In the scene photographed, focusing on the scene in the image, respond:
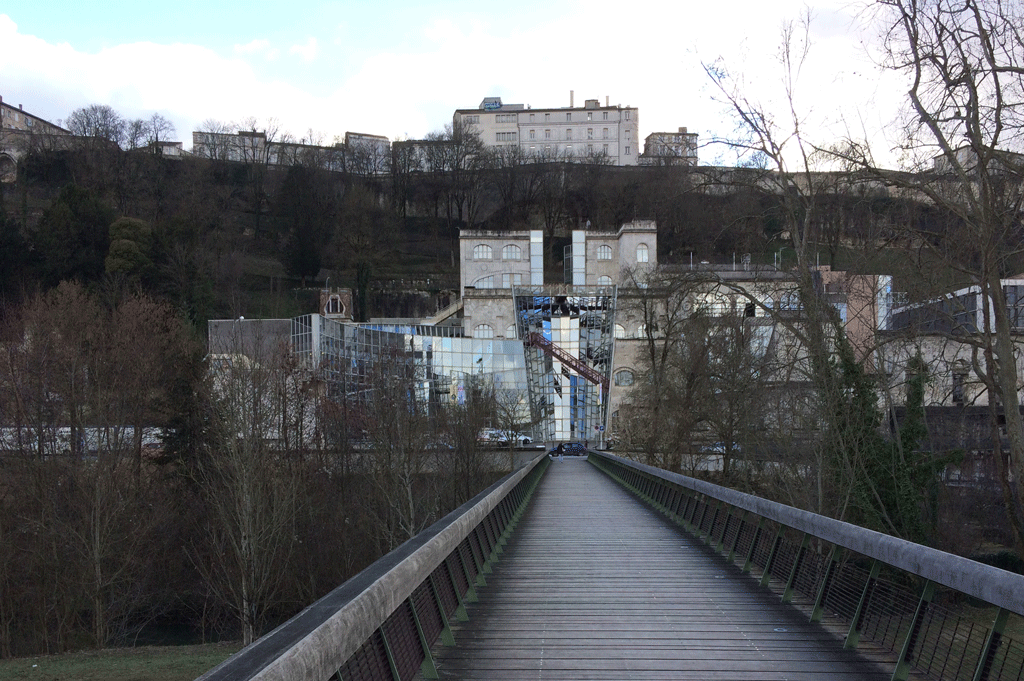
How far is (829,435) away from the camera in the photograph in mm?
22250

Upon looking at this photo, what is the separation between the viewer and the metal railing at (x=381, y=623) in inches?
120

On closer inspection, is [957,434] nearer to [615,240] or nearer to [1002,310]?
[1002,310]

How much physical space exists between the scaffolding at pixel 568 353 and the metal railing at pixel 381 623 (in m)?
65.9

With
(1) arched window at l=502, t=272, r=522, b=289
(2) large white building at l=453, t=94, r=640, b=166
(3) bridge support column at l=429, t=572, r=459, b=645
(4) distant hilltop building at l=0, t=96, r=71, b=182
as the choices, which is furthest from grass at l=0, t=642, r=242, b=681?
(2) large white building at l=453, t=94, r=640, b=166

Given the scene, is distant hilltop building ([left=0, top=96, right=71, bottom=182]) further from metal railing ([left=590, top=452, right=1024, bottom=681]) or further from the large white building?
metal railing ([left=590, top=452, right=1024, bottom=681])

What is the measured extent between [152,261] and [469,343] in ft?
87.4

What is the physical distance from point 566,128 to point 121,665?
12626 cm

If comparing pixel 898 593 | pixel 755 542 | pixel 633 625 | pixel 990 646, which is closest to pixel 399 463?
pixel 755 542

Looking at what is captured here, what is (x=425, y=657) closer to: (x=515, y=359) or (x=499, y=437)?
(x=499, y=437)

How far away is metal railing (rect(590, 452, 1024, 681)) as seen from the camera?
13.8 feet

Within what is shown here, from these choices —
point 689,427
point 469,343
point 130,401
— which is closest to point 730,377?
point 689,427

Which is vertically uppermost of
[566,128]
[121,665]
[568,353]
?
[566,128]

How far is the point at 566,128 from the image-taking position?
140 m

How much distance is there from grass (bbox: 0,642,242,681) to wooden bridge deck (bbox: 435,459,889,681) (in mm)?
13016
